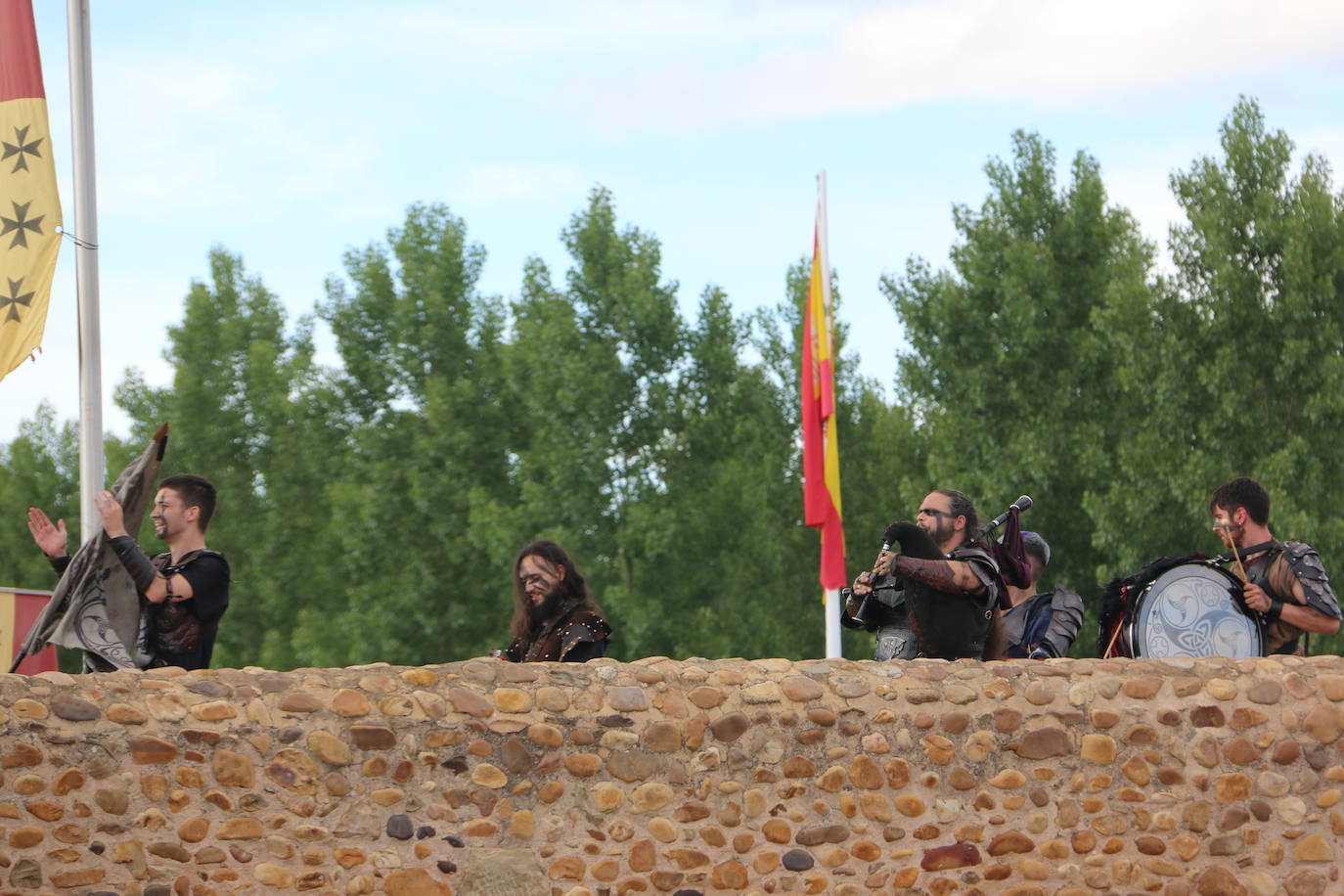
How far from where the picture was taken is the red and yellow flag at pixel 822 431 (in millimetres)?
14000

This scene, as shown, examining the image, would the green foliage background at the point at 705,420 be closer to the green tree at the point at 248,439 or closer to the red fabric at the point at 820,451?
the green tree at the point at 248,439

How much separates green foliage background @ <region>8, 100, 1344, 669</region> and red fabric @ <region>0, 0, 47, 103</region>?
15112 mm

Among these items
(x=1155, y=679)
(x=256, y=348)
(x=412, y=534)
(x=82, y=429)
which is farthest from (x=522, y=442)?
(x=1155, y=679)

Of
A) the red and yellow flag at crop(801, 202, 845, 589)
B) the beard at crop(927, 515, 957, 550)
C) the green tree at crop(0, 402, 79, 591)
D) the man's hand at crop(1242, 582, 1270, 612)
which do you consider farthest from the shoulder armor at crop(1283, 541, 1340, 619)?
the green tree at crop(0, 402, 79, 591)

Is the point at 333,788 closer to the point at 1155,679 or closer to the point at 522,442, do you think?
the point at 1155,679

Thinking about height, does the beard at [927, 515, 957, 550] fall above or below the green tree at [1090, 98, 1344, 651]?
below

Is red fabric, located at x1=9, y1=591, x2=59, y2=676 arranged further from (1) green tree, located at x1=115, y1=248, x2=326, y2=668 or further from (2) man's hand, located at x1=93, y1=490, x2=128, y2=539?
(1) green tree, located at x1=115, y1=248, x2=326, y2=668

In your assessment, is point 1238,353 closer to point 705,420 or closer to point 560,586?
point 705,420

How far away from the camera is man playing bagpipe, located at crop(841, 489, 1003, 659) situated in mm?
6355

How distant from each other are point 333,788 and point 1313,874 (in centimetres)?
380

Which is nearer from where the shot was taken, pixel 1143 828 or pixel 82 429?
pixel 1143 828

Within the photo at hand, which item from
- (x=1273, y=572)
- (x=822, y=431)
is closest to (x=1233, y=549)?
(x=1273, y=572)

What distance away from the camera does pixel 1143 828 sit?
6.13m

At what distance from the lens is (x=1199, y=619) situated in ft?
21.7
